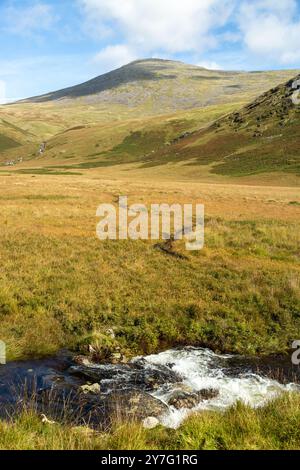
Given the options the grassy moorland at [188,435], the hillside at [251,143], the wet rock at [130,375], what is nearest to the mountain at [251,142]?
the hillside at [251,143]

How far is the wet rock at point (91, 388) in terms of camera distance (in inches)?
464

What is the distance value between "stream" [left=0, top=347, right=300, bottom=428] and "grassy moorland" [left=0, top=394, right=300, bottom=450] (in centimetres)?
195

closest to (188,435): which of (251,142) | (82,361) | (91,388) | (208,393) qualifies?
(208,393)

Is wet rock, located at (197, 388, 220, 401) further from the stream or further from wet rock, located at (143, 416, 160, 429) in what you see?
wet rock, located at (143, 416, 160, 429)

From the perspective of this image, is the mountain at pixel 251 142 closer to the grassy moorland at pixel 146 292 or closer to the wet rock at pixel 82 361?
the grassy moorland at pixel 146 292

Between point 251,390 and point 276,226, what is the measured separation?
2229cm

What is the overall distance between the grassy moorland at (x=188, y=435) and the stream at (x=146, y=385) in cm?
195

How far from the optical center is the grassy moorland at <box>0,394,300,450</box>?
683 cm

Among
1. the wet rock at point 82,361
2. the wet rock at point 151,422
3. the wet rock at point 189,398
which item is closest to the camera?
the wet rock at point 151,422

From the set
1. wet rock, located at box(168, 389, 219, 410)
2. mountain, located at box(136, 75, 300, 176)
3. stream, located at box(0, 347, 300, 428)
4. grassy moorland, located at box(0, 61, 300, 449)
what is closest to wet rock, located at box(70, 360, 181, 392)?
stream, located at box(0, 347, 300, 428)

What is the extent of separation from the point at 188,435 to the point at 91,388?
518 cm

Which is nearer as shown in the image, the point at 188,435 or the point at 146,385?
the point at 188,435

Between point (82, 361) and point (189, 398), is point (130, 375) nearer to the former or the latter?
point (82, 361)

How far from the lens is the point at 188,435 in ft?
24.4
